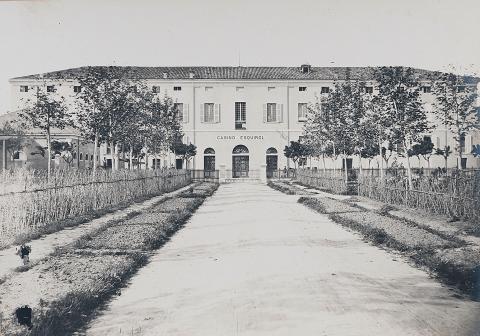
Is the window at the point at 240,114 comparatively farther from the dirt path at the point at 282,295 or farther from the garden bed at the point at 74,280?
the dirt path at the point at 282,295

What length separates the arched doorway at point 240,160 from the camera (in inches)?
2207

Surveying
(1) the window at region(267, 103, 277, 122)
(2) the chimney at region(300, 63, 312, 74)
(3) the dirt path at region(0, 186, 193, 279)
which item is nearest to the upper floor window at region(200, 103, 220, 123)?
(1) the window at region(267, 103, 277, 122)

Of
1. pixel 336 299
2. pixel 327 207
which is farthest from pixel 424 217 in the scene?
pixel 336 299

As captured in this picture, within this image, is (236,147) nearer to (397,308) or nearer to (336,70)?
(336,70)

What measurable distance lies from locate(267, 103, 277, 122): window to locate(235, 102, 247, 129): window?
240 cm

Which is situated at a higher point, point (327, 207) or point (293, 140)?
point (293, 140)

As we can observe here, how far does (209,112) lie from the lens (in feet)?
183

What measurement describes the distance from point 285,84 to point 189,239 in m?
46.4

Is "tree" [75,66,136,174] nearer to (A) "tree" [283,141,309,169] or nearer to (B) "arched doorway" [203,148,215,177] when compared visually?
(A) "tree" [283,141,309,169]

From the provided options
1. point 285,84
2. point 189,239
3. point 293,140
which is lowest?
point 189,239

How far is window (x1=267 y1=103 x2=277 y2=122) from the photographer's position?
55.9 m

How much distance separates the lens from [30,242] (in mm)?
10352

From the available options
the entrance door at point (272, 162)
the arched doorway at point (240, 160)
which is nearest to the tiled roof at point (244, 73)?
the arched doorway at point (240, 160)

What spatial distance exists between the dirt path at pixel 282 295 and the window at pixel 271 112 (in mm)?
46059
